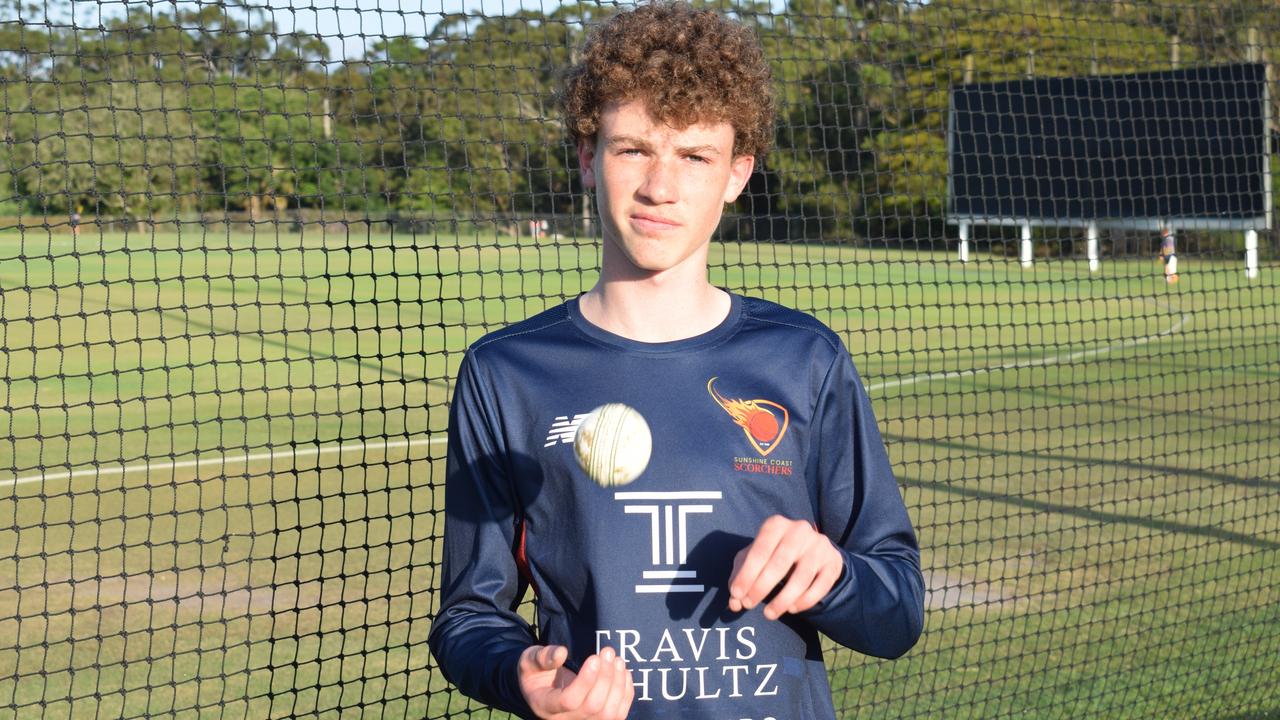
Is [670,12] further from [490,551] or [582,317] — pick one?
[490,551]

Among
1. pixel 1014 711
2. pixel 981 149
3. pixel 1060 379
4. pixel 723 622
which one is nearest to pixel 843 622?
pixel 723 622

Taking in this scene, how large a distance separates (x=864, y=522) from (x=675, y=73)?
2.45 feet

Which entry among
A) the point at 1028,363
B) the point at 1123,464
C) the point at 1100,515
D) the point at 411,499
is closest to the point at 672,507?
the point at 411,499

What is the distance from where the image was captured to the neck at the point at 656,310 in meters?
2.27

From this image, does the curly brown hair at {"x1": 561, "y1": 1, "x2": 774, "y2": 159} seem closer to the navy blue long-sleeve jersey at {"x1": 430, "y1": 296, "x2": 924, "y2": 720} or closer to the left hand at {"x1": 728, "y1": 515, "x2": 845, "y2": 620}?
the navy blue long-sleeve jersey at {"x1": 430, "y1": 296, "x2": 924, "y2": 720}

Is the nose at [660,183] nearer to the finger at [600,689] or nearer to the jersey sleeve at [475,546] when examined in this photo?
the jersey sleeve at [475,546]

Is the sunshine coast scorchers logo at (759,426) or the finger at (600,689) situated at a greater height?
the sunshine coast scorchers logo at (759,426)

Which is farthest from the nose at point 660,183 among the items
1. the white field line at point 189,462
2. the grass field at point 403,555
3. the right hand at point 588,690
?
the white field line at point 189,462

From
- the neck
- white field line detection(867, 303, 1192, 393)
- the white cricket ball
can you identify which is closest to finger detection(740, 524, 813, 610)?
the white cricket ball

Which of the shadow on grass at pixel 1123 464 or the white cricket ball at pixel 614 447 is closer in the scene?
the white cricket ball at pixel 614 447

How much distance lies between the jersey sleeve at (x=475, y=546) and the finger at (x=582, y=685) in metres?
0.37

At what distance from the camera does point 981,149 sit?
28219mm

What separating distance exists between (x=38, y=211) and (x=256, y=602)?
40172mm

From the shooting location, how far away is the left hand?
1777 mm
